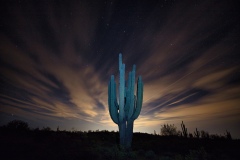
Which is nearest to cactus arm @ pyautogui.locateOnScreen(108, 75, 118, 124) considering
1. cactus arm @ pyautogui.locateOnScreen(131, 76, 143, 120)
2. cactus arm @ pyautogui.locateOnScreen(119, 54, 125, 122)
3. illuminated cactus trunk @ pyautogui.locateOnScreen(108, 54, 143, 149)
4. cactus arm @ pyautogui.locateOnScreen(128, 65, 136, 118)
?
illuminated cactus trunk @ pyautogui.locateOnScreen(108, 54, 143, 149)

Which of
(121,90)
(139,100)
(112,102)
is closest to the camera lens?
(121,90)

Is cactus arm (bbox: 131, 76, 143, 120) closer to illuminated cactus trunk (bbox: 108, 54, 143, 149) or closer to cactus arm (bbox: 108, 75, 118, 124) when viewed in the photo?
illuminated cactus trunk (bbox: 108, 54, 143, 149)

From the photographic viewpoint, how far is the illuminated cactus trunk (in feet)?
37.0

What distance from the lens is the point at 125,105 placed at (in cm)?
1182

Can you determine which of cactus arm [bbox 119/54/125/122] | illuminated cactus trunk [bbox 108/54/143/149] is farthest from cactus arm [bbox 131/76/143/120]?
cactus arm [bbox 119/54/125/122]

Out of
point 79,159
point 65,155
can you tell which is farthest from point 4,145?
point 79,159

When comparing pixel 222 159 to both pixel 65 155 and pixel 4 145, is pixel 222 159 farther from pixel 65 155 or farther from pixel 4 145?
pixel 4 145

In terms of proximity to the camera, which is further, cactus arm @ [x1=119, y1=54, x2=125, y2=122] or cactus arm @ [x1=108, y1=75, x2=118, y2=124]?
cactus arm @ [x1=108, y1=75, x2=118, y2=124]

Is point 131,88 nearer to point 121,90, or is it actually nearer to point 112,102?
point 121,90

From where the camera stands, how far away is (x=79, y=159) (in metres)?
7.18

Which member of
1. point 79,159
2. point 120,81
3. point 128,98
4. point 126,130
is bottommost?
point 79,159

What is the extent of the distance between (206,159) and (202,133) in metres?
17.6

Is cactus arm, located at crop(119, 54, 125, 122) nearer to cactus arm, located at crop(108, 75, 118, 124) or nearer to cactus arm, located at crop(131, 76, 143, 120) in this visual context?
cactus arm, located at crop(108, 75, 118, 124)

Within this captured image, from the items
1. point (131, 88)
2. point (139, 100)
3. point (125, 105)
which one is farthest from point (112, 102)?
point (139, 100)
